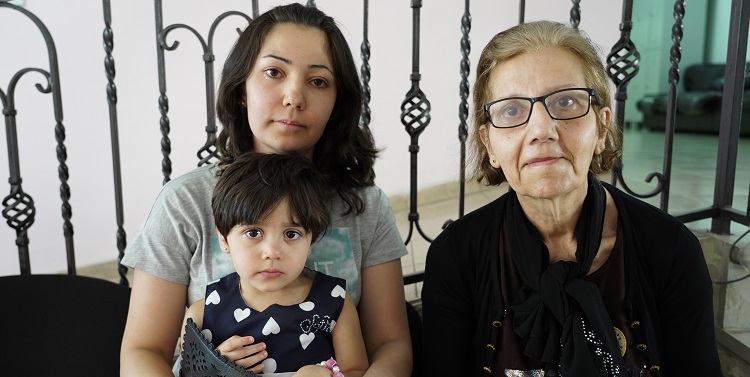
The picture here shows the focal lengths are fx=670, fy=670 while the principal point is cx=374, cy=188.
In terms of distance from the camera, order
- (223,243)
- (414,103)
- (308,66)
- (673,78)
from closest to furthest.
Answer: (223,243), (308,66), (414,103), (673,78)

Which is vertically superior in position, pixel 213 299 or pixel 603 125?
pixel 603 125

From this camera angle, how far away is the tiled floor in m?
3.87

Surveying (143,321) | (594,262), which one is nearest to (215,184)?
(143,321)

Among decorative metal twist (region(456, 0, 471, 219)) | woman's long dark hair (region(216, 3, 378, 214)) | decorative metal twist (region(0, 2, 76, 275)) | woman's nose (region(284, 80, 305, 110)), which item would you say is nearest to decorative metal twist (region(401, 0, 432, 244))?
decorative metal twist (region(456, 0, 471, 219))

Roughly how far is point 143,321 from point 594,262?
1.01 metres

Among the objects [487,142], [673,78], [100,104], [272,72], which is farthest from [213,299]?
[100,104]

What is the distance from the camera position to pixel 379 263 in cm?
162

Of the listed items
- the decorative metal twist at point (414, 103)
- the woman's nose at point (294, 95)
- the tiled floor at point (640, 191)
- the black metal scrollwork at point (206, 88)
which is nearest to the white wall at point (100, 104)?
the tiled floor at point (640, 191)

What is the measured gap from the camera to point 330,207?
160cm

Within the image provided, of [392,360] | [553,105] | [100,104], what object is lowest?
[392,360]

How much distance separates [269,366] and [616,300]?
762 millimetres

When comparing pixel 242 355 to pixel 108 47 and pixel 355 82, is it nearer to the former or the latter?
pixel 355 82

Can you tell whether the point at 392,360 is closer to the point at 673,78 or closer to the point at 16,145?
the point at 16,145

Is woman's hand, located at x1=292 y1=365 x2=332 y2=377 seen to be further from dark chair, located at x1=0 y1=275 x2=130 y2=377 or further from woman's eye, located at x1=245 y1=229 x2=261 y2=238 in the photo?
dark chair, located at x1=0 y1=275 x2=130 y2=377
